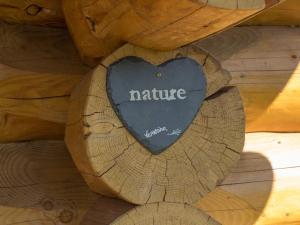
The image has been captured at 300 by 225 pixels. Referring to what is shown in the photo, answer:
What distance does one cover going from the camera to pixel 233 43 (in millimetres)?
2252

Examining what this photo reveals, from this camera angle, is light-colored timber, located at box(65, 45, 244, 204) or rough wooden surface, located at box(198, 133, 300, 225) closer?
light-colored timber, located at box(65, 45, 244, 204)

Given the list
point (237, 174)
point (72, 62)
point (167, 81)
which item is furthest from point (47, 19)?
point (237, 174)

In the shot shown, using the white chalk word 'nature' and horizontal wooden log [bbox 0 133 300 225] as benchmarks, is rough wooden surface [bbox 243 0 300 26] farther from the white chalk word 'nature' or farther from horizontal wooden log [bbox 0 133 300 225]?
the white chalk word 'nature'

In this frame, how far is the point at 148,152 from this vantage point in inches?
70.1

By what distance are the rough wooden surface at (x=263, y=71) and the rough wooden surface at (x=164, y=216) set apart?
1.76 ft

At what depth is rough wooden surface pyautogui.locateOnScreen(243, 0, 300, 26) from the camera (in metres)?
2.38

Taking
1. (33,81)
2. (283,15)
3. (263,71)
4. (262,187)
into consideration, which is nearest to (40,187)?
(33,81)

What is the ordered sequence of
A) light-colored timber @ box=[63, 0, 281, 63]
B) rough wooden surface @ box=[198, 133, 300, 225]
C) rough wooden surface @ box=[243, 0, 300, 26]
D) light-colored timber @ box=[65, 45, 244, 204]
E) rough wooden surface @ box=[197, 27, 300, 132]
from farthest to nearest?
rough wooden surface @ box=[243, 0, 300, 26] < rough wooden surface @ box=[197, 27, 300, 132] < rough wooden surface @ box=[198, 133, 300, 225] < light-colored timber @ box=[65, 45, 244, 204] < light-colored timber @ box=[63, 0, 281, 63]

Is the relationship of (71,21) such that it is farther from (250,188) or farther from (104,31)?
(250,188)

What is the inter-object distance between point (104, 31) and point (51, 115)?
332 millimetres

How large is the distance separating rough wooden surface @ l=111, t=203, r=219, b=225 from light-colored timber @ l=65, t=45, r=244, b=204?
0.02 metres

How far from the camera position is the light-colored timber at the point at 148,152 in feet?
5.59
